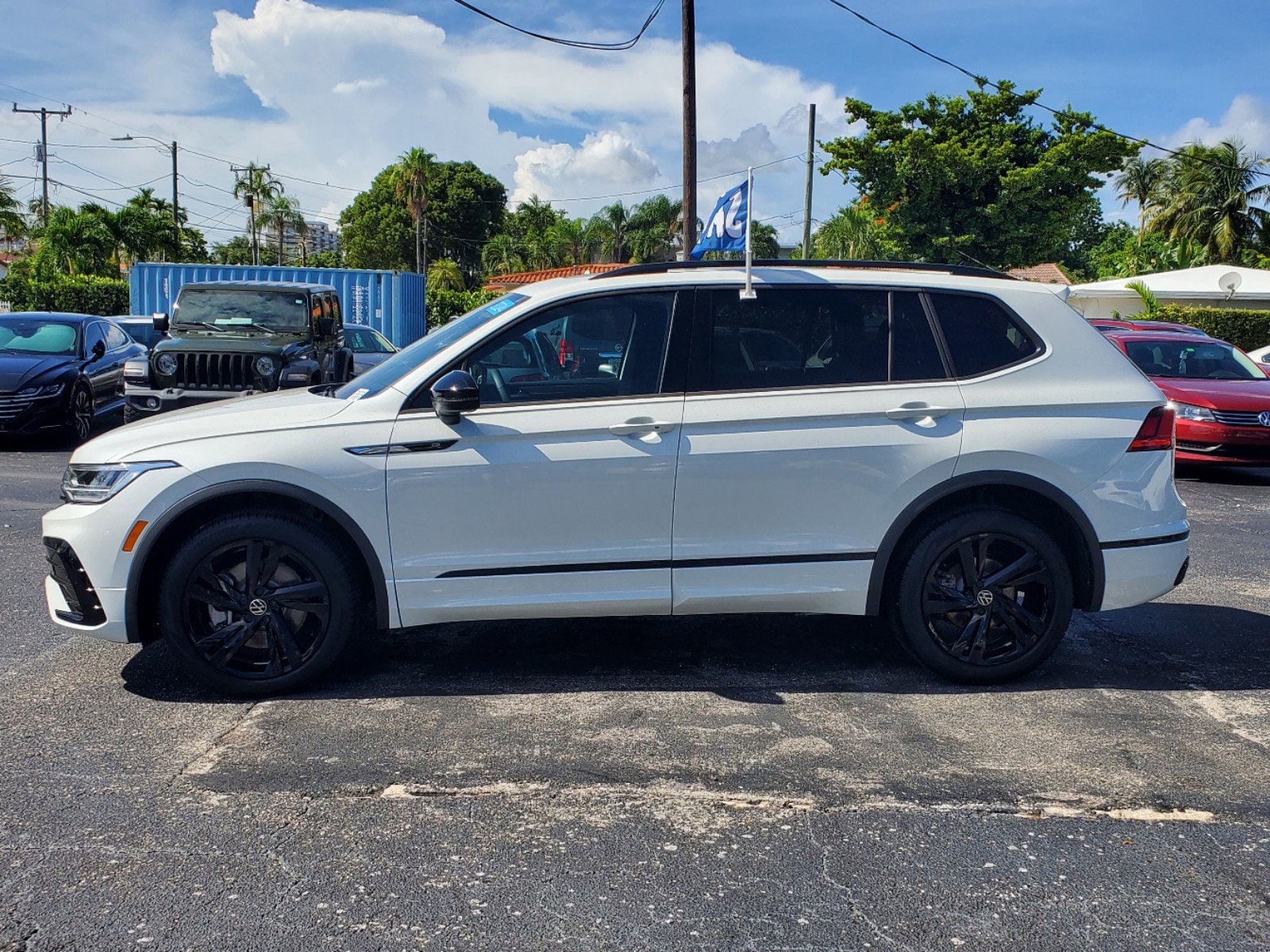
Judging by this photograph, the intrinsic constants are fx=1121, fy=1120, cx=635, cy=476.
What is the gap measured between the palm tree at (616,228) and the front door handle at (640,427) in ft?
202

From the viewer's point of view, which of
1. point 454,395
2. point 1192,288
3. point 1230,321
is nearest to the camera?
point 454,395

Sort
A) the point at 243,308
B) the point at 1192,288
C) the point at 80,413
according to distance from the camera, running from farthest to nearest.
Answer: the point at 1192,288
the point at 243,308
the point at 80,413

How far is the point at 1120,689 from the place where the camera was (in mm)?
4840

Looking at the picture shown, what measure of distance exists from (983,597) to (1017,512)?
40 cm

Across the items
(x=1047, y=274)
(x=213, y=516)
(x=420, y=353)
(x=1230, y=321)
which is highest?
(x=1047, y=274)

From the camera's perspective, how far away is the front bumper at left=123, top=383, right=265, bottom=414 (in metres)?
12.1

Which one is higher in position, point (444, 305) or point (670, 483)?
point (444, 305)

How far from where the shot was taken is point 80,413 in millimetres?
12703

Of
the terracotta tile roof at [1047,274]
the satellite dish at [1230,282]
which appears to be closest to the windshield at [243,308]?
the satellite dish at [1230,282]

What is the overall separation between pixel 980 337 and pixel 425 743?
9.33ft

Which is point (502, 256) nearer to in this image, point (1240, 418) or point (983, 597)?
point (1240, 418)

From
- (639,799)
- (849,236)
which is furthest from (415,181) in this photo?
(639,799)

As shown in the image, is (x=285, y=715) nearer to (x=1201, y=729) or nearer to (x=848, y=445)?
(x=848, y=445)

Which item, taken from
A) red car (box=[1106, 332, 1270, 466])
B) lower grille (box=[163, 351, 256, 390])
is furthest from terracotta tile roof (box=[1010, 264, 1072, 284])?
lower grille (box=[163, 351, 256, 390])
